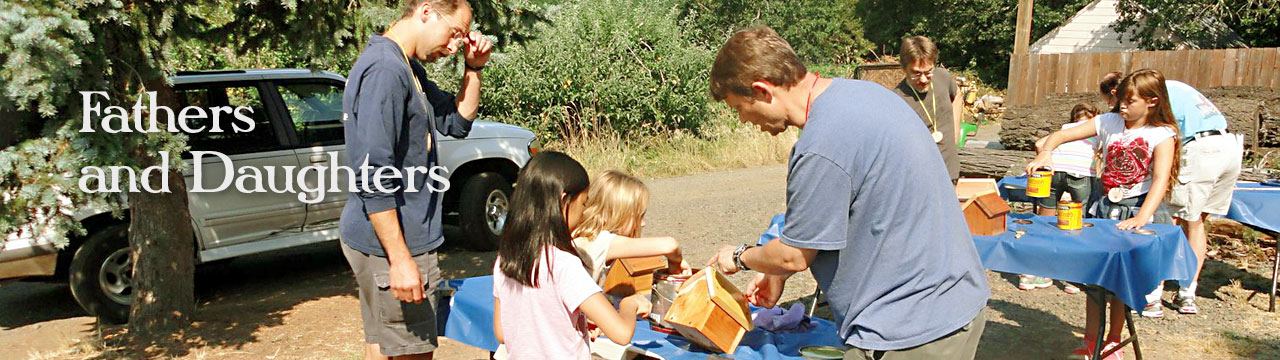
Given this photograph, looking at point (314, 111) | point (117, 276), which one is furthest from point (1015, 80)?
point (117, 276)

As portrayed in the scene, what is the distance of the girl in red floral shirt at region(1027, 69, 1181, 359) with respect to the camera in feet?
14.3

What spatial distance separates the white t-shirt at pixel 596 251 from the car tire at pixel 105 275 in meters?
3.59

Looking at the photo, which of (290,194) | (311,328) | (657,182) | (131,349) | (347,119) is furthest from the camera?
(657,182)

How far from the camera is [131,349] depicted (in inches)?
195

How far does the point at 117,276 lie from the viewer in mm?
5660

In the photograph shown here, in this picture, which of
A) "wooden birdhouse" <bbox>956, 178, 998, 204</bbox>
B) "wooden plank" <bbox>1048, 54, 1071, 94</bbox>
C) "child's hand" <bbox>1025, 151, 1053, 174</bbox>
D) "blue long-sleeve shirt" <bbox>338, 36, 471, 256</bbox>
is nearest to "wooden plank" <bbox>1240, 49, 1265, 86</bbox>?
"wooden plank" <bbox>1048, 54, 1071, 94</bbox>

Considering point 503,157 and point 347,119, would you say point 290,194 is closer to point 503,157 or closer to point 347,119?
point 503,157

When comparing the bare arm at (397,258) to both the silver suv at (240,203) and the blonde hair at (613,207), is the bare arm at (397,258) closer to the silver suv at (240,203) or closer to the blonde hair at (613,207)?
the blonde hair at (613,207)

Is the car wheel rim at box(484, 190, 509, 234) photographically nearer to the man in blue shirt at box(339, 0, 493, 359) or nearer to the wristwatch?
the man in blue shirt at box(339, 0, 493, 359)

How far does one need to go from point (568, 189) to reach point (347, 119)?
0.77 meters

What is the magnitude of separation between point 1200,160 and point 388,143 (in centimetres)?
466

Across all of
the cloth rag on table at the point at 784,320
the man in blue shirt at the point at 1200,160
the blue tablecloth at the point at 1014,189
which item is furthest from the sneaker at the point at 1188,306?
the cloth rag on table at the point at 784,320

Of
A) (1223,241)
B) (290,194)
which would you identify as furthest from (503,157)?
(1223,241)

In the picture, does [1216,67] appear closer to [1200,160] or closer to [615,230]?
[1200,160]
